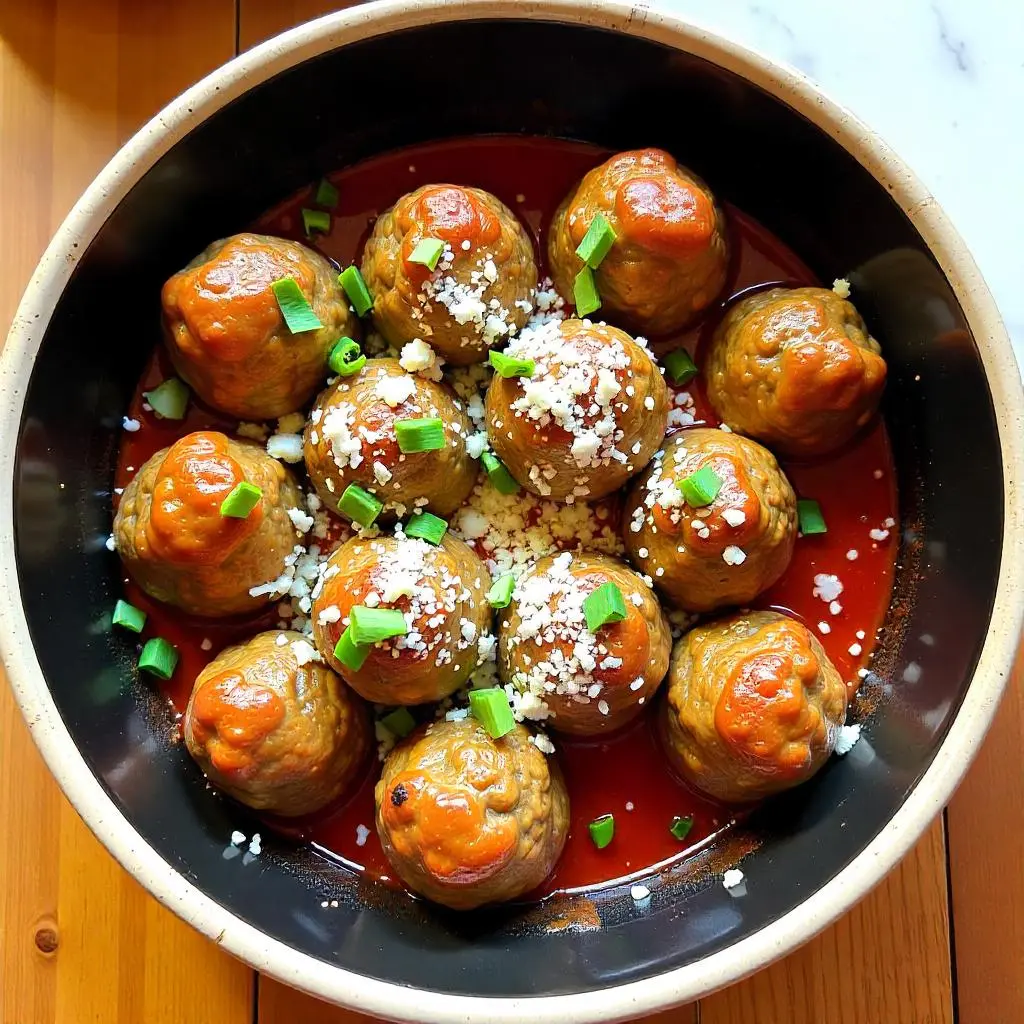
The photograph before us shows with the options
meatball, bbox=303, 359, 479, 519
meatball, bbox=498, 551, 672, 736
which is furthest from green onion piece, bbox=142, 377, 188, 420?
meatball, bbox=498, 551, 672, 736

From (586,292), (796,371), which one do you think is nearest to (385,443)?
(586,292)

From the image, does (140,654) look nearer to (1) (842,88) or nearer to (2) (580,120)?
(2) (580,120)

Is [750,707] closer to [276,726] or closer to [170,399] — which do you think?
[276,726]

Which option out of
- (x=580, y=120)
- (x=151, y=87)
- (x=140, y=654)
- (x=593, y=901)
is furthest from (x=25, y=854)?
(x=580, y=120)

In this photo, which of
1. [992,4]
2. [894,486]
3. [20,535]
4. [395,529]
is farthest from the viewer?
[992,4]

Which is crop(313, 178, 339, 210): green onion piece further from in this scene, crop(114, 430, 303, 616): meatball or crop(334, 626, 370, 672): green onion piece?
crop(334, 626, 370, 672): green onion piece

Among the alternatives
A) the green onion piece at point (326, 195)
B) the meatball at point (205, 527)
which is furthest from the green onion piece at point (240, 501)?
the green onion piece at point (326, 195)
